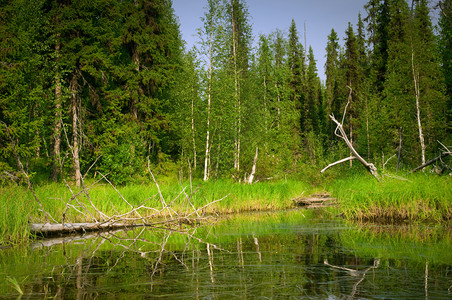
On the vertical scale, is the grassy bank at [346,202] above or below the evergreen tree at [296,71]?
below

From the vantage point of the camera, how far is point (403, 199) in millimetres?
8656

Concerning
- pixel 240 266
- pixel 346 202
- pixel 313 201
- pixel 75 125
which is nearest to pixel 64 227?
pixel 240 266

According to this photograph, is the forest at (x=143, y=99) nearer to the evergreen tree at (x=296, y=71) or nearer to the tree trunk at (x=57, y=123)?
the tree trunk at (x=57, y=123)

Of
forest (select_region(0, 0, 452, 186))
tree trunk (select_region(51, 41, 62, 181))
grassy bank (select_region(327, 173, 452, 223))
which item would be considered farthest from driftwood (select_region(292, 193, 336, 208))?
tree trunk (select_region(51, 41, 62, 181))

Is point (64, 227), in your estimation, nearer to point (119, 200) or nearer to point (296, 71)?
point (119, 200)

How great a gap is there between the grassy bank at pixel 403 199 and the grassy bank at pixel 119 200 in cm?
338

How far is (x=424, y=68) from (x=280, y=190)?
1246cm

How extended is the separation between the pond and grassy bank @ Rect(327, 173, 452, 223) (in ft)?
2.63

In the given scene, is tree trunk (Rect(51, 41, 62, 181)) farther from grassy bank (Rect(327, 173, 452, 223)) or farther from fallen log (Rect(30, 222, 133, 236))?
grassy bank (Rect(327, 173, 452, 223))

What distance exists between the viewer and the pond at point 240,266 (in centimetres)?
365

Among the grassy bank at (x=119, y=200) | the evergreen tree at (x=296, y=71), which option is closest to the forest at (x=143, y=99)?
the grassy bank at (x=119, y=200)

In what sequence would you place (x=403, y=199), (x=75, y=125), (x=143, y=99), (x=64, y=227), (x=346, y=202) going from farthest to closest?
1. (x=143, y=99)
2. (x=75, y=125)
3. (x=346, y=202)
4. (x=403, y=199)
5. (x=64, y=227)

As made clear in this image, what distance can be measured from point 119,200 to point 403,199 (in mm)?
7373

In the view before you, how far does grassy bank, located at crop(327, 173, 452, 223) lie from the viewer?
27.2 feet
